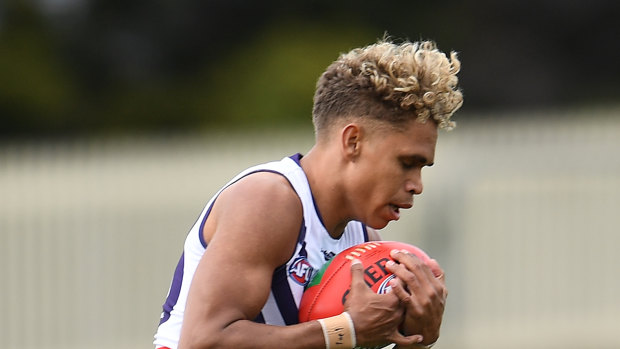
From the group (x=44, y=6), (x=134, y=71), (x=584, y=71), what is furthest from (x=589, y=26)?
(x=44, y=6)

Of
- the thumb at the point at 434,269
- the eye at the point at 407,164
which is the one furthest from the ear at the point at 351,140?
the thumb at the point at 434,269

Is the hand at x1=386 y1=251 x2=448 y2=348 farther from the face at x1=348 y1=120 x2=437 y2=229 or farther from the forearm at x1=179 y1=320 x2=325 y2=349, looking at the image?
the forearm at x1=179 y1=320 x2=325 y2=349

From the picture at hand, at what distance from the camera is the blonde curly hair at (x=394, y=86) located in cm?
448

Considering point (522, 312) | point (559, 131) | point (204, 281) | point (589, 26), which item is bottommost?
point (522, 312)

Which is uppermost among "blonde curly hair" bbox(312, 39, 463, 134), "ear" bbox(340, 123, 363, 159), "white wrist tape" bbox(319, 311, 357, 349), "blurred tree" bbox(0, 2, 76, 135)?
"blurred tree" bbox(0, 2, 76, 135)

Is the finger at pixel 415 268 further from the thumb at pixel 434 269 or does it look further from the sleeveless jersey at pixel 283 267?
the sleeveless jersey at pixel 283 267

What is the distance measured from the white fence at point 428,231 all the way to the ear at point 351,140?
22.7 ft

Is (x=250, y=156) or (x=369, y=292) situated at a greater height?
(x=250, y=156)

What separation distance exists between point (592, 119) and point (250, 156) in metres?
4.05

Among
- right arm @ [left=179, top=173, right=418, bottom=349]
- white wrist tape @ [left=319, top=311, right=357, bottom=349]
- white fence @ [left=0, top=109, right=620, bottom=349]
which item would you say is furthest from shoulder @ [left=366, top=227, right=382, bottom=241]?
white fence @ [left=0, top=109, right=620, bottom=349]

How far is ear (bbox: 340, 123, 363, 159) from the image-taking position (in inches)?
179

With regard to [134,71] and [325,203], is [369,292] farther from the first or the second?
[134,71]

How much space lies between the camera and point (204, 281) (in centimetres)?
415

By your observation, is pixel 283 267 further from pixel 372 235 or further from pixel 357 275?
pixel 372 235
